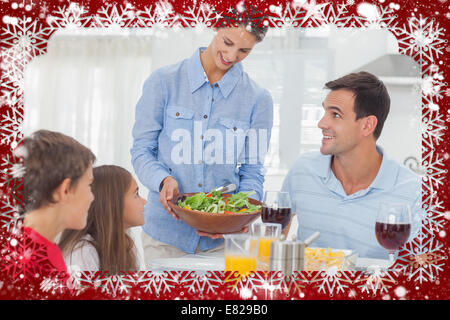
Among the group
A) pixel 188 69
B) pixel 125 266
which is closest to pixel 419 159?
pixel 188 69

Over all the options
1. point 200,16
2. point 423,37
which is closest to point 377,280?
point 423,37

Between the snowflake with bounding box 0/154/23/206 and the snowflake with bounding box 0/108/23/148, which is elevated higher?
the snowflake with bounding box 0/108/23/148

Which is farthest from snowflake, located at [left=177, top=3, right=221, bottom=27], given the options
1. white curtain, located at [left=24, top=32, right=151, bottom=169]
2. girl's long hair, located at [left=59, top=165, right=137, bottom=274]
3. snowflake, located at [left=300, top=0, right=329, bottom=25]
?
girl's long hair, located at [left=59, top=165, right=137, bottom=274]

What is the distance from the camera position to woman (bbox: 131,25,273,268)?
1.54 meters

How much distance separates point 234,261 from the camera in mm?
1297

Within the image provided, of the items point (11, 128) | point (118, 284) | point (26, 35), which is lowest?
point (118, 284)

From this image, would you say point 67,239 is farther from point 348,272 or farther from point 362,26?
point 362,26

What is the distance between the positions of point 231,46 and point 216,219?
1.88 ft

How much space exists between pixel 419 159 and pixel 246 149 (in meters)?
0.56

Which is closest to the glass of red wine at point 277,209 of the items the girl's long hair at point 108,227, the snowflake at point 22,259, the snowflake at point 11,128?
the girl's long hair at point 108,227

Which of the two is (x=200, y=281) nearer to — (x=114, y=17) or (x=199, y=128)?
(x=199, y=128)

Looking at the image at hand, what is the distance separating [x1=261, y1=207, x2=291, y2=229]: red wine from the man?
0.17 metres

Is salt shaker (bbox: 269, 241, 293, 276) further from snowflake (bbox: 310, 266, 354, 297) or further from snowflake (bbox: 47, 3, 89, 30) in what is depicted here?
snowflake (bbox: 47, 3, 89, 30)

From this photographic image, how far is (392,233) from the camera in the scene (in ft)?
4.18
